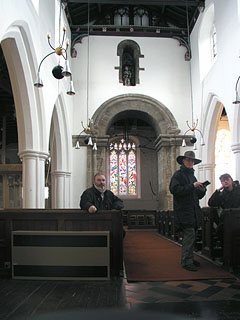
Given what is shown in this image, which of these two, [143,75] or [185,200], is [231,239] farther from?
[143,75]

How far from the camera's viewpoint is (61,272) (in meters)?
4.17

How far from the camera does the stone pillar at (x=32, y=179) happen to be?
27.4 feet

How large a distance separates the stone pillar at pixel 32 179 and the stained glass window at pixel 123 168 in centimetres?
858

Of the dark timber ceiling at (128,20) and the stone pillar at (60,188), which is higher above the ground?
the dark timber ceiling at (128,20)

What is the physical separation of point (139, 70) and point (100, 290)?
461 inches

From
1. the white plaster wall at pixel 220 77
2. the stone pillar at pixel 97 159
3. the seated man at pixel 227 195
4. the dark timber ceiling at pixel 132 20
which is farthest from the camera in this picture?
the dark timber ceiling at pixel 132 20

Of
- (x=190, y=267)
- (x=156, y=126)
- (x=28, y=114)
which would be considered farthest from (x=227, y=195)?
(x=156, y=126)

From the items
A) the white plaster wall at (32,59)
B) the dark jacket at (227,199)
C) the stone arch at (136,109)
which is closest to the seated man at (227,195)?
the dark jacket at (227,199)

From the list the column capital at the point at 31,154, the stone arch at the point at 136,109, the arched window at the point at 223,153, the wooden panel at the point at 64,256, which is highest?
the stone arch at the point at 136,109

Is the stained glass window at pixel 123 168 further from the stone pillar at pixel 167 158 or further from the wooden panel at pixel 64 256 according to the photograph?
the wooden panel at pixel 64 256

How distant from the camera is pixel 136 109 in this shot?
45.5 feet

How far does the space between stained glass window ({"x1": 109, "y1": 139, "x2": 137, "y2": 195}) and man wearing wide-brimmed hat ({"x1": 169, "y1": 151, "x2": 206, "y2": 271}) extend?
40.0 ft

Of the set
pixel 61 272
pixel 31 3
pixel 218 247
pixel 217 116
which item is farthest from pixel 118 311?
pixel 217 116

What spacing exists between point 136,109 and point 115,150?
4.18 metres
